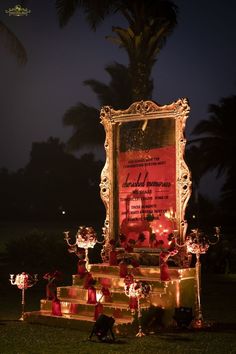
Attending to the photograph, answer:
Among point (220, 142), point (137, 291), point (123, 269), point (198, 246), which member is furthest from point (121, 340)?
point (220, 142)

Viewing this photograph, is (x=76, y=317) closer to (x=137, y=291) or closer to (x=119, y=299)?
(x=119, y=299)

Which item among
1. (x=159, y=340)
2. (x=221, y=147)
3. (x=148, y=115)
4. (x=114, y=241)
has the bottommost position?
(x=159, y=340)

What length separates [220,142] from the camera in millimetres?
29094

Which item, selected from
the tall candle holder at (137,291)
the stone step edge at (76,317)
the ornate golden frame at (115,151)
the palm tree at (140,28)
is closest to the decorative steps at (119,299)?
the stone step edge at (76,317)

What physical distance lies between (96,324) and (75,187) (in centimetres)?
4244

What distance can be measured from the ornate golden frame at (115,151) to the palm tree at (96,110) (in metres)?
16.8

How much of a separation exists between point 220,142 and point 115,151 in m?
16.2

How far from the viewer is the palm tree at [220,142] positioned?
2891 cm

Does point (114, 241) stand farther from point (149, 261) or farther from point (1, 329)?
point (1, 329)

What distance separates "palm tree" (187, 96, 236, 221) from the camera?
94.8 feet

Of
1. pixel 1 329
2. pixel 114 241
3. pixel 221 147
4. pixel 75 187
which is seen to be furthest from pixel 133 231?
pixel 75 187

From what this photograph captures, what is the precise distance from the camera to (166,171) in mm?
12641

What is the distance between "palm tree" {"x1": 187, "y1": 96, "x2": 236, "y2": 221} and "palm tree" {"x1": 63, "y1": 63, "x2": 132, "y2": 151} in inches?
153

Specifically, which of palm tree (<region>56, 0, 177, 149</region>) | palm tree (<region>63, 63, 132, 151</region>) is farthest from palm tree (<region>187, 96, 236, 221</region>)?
palm tree (<region>56, 0, 177, 149</region>)
